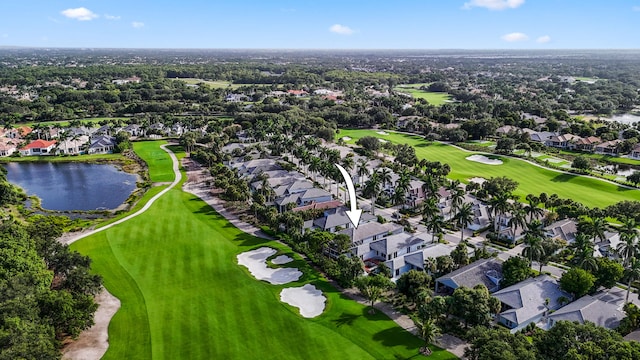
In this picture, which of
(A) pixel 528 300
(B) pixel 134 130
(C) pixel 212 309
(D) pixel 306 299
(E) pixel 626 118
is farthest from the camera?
(E) pixel 626 118

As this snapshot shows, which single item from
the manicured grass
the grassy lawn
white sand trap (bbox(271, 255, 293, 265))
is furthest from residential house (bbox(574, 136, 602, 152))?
the manicured grass

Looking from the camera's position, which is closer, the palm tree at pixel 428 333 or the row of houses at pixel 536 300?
the palm tree at pixel 428 333

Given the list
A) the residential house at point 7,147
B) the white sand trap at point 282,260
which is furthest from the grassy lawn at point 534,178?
the residential house at point 7,147

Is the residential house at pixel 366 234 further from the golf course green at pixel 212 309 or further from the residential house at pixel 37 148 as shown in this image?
the residential house at pixel 37 148

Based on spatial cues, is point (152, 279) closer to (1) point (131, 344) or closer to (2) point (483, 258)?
(1) point (131, 344)

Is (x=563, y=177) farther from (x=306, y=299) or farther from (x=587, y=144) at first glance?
(x=306, y=299)

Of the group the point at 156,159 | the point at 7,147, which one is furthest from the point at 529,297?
the point at 7,147
